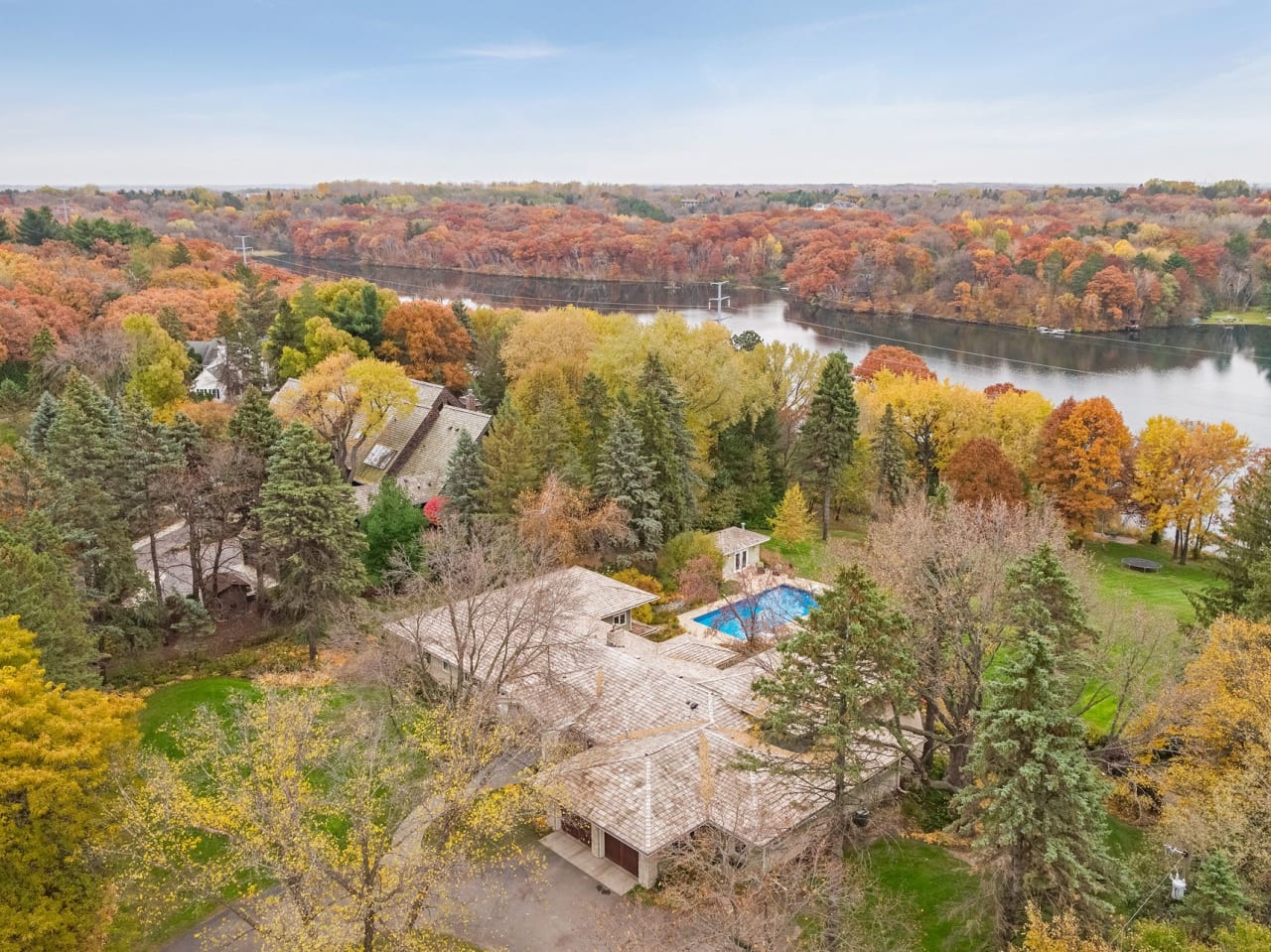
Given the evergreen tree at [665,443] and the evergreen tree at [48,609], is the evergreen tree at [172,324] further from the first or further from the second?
the evergreen tree at [48,609]

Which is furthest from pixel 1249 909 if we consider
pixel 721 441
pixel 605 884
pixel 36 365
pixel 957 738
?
pixel 36 365

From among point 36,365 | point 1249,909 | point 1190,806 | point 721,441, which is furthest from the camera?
point 36,365

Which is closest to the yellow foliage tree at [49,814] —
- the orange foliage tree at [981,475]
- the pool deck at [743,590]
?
the pool deck at [743,590]

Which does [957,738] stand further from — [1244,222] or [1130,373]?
[1244,222]

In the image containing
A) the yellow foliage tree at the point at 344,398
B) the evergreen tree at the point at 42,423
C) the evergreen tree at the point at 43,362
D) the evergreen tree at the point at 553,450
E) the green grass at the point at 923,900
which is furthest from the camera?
the evergreen tree at the point at 43,362

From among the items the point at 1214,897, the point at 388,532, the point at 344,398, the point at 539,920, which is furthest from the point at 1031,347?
the point at 539,920

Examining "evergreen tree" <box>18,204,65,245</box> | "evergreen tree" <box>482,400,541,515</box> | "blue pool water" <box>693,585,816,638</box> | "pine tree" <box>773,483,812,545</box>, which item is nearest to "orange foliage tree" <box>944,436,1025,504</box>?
"pine tree" <box>773,483,812,545</box>
